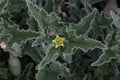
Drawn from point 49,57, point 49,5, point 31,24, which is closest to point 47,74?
point 49,57

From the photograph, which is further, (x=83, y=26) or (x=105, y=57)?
(x=83, y=26)

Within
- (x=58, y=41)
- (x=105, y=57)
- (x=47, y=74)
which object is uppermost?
(x=58, y=41)

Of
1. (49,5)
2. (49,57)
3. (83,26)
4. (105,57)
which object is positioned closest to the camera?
(49,57)

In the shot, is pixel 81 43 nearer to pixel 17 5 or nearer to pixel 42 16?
pixel 42 16

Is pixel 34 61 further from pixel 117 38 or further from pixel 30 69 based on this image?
pixel 117 38

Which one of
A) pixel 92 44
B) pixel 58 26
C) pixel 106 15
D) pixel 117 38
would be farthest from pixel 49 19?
pixel 106 15

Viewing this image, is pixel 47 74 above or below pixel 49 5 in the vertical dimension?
below
